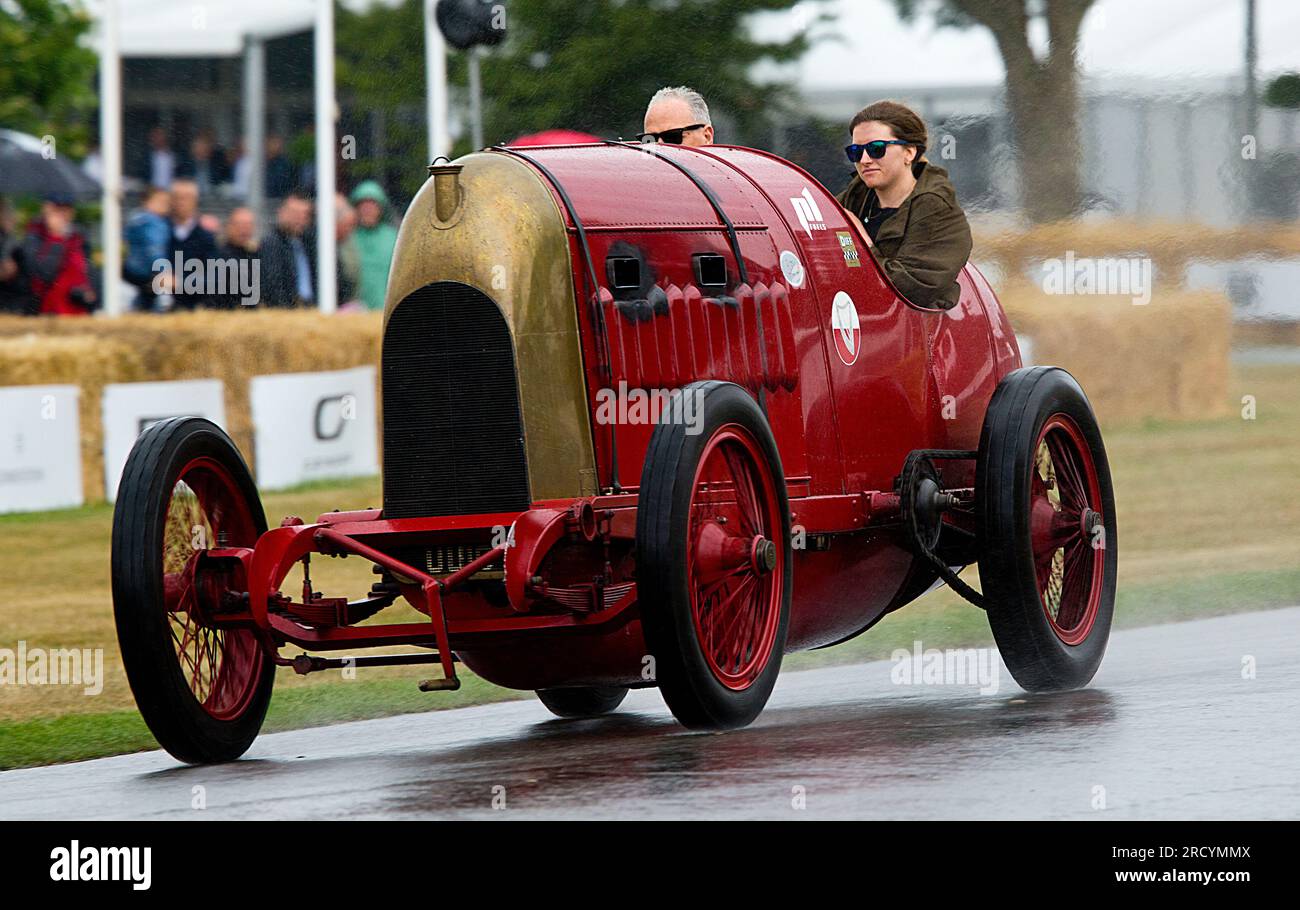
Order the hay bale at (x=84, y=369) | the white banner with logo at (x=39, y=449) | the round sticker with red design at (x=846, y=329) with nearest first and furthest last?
1. the round sticker with red design at (x=846, y=329)
2. the white banner with logo at (x=39, y=449)
3. the hay bale at (x=84, y=369)

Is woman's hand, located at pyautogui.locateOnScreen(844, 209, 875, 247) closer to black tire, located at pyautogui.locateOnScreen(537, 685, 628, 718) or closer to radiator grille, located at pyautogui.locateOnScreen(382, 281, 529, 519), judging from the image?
radiator grille, located at pyautogui.locateOnScreen(382, 281, 529, 519)

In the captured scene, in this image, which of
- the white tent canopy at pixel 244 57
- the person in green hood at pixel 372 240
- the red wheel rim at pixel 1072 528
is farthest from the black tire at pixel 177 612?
the person in green hood at pixel 372 240

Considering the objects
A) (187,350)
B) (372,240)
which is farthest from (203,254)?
(372,240)

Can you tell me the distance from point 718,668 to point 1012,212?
46.9 ft

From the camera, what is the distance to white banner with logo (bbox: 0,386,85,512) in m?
16.0

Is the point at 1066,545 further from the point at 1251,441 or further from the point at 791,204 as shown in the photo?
the point at 1251,441

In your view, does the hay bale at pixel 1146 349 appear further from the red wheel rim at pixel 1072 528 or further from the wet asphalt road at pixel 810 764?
the red wheel rim at pixel 1072 528

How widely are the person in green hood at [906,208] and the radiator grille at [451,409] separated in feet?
5.60

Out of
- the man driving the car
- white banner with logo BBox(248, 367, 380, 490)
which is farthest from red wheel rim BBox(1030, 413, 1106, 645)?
white banner with logo BBox(248, 367, 380, 490)

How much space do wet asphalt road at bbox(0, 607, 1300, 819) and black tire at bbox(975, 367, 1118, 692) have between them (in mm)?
170

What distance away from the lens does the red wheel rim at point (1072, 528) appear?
808 cm

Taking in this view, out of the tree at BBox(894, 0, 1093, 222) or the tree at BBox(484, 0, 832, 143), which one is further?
the tree at BBox(484, 0, 832, 143)

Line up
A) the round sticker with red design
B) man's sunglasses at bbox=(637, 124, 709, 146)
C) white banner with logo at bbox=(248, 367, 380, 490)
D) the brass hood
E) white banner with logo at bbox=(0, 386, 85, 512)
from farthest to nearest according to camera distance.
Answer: white banner with logo at bbox=(248, 367, 380, 490), white banner with logo at bbox=(0, 386, 85, 512), man's sunglasses at bbox=(637, 124, 709, 146), the round sticker with red design, the brass hood

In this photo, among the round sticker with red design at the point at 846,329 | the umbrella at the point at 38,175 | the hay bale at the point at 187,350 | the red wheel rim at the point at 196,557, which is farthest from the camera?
the umbrella at the point at 38,175
